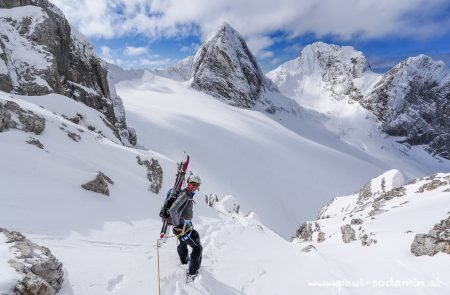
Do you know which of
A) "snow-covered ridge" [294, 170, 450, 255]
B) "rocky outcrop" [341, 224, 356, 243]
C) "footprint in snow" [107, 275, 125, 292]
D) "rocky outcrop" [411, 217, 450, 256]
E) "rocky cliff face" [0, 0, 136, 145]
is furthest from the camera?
"rocky cliff face" [0, 0, 136, 145]

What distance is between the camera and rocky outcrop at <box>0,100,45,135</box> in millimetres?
18194

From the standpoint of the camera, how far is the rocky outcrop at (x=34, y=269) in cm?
645

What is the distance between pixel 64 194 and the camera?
48.3 ft

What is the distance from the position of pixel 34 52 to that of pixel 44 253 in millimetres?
36031

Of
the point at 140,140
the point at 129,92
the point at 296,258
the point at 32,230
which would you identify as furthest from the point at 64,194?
the point at 129,92

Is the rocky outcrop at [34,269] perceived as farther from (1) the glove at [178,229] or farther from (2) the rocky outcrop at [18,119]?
(2) the rocky outcrop at [18,119]

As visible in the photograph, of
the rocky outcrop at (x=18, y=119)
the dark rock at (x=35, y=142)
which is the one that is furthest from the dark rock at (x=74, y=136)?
the dark rock at (x=35, y=142)

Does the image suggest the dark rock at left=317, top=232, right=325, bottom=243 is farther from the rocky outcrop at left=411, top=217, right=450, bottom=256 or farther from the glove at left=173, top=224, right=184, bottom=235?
the glove at left=173, top=224, right=184, bottom=235

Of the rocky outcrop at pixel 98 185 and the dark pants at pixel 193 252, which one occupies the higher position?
the rocky outcrop at pixel 98 185

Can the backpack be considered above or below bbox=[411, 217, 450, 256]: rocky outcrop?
below

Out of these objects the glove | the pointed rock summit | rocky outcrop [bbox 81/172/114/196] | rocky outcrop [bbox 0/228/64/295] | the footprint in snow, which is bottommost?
the footprint in snow

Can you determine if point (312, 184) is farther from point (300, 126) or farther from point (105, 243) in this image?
point (300, 126)

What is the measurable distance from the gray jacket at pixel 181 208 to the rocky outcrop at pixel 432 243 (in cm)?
727

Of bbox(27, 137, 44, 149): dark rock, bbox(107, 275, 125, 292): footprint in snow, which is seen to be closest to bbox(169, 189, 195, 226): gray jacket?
bbox(107, 275, 125, 292): footprint in snow
